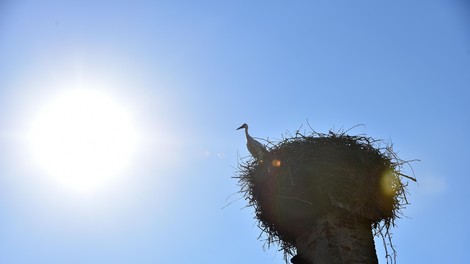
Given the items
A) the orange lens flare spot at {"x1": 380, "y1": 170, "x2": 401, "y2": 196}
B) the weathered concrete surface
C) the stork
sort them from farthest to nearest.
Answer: the stork → the orange lens flare spot at {"x1": 380, "y1": 170, "x2": 401, "y2": 196} → the weathered concrete surface

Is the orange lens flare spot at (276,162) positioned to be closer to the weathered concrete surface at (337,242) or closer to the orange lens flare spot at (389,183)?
the weathered concrete surface at (337,242)

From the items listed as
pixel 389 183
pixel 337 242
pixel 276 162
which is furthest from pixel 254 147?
pixel 337 242

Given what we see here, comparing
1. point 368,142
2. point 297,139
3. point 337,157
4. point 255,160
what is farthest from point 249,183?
point 368,142

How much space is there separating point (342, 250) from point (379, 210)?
1.40 metres

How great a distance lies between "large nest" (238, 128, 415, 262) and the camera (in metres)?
6.71

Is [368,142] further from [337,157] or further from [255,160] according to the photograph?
[255,160]

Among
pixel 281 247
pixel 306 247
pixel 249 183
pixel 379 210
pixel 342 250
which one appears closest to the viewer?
pixel 342 250

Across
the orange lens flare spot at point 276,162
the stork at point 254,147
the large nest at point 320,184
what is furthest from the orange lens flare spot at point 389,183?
the stork at point 254,147

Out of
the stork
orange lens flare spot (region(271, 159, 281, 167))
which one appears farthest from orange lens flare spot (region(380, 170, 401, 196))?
the stork

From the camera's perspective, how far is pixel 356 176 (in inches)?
274

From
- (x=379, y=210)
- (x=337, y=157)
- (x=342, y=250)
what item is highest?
(x=337, y=157)

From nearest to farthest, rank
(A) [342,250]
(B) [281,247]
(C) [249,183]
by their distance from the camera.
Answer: (A) [342,250], (B) [281,247], (C) [249,183]

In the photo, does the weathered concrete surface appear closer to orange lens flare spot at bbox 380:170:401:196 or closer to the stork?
orange lens flare spot at bbox 380:170:401:196

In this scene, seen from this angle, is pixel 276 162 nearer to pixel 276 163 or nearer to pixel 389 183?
pixel 276 163
